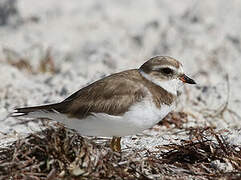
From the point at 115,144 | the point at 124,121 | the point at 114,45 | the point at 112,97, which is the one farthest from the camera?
the point at 114,45

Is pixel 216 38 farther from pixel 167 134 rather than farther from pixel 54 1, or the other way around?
pixel 167 134

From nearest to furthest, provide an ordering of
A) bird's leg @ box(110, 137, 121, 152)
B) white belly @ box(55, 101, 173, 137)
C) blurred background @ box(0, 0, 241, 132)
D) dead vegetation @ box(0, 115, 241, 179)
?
dead vegetation @ box(0, 115, 241, 179) < white belly @ box(55, 101, 173, 137) < bird's leg @ box(110, 137, 121, 152) < blurred background @ box(0, 0, 241, 132)

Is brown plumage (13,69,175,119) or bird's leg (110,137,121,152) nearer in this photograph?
brown plumage (13,69,175,119)

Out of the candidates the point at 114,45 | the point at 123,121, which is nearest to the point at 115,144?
the point at 123,121

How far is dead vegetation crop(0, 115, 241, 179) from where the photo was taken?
3.43 meters

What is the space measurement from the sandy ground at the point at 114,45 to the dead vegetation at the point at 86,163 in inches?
83.5

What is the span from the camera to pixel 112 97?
12.4 feet

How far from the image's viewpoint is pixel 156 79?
13.1 ft

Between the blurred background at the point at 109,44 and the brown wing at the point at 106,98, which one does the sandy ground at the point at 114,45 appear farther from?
the brown wing at the point at 106,98

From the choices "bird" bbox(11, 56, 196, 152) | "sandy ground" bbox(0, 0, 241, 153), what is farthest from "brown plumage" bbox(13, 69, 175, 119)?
"sandy ground" bbox(0, 0, 241, 153)

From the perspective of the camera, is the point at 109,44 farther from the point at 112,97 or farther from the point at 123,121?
the point at 123,121

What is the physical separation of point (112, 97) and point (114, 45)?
4.55 meters

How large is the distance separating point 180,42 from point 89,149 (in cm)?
490

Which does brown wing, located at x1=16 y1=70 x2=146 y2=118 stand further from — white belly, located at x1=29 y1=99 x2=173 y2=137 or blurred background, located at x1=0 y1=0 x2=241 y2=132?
blurred background, located at x1=0 y1=0 x2=241 y2=132
